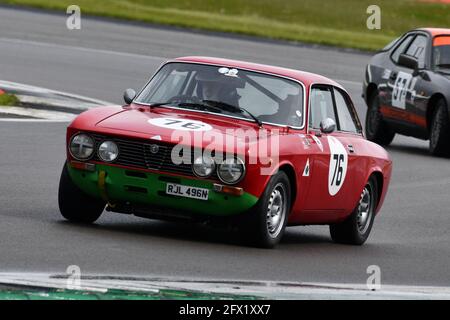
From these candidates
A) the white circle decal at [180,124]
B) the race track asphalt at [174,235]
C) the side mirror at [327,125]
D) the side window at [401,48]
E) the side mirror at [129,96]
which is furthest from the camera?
the side window at [401,48]

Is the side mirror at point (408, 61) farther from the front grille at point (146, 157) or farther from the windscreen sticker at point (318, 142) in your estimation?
the front grille at point (146, 157)

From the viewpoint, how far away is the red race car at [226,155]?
10.5m

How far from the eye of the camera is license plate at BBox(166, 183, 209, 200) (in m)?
10.5

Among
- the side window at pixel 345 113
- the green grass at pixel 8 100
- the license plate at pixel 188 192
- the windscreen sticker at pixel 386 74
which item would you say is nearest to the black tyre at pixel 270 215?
the license plate at pixel 188 192

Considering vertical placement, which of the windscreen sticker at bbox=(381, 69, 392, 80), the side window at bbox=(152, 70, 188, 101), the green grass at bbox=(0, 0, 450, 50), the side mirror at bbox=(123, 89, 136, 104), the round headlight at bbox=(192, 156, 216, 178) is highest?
the side window at bbox=(152, 70, 188, 101)

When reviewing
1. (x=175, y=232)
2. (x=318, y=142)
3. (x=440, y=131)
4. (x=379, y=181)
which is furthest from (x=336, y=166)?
(x=440, y=131)

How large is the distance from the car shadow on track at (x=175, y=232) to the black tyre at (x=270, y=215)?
18 cm

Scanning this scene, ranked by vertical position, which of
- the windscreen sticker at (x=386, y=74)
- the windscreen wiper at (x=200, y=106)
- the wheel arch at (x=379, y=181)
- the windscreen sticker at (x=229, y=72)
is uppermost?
the windscreen sticker at (x=229, y=72)

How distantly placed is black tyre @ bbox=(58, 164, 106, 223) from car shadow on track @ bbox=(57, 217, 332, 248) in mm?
81

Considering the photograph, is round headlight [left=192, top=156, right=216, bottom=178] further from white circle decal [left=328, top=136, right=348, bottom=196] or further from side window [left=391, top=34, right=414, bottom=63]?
side window [left=391, top=34, right=414, bottom=63]

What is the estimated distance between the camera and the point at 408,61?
19.6m

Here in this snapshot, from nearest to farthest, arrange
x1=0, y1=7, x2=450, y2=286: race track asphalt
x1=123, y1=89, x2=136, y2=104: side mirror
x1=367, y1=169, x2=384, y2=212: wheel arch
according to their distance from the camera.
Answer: x1=0, y1=7, x2=450, y2=286: race track asphalt
x1=123, y1=89, x2=136, y2=104: side mirror
x1=367, y1=169, x2=384, y2=212: wheel arch

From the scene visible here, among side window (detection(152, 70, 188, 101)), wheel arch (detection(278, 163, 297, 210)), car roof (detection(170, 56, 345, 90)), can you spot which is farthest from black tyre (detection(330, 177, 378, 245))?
side window (detection(152, 70, 188, 101))

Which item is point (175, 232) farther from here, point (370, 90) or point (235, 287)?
point (370, 90)
